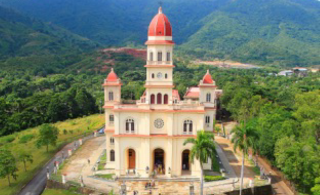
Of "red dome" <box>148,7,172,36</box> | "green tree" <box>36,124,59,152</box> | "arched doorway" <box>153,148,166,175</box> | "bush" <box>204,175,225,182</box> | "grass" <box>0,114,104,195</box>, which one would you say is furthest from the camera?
"green tree" <box>36,124,59,152</box>

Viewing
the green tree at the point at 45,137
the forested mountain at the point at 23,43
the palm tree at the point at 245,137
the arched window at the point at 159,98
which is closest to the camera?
the palm tree at the point at 245,137

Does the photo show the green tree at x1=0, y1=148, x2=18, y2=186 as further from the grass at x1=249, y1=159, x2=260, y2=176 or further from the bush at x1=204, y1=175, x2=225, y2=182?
the grass at x1=249, y1=159, x2=260, y2=176

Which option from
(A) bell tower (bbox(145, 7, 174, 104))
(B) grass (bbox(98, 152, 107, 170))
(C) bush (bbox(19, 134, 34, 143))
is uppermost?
(A) bell tower (bbox(145, 7, 174, 104))

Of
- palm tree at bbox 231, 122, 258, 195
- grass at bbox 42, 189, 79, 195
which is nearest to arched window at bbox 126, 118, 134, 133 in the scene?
grass at bbox 42, 189, 79, 195

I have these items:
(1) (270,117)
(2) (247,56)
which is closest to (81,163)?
(1) (270,117)

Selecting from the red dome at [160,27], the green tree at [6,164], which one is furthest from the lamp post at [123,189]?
the red dome at [160,27]

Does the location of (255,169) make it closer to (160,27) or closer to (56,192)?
(160,27)

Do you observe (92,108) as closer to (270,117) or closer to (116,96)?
(116,96)

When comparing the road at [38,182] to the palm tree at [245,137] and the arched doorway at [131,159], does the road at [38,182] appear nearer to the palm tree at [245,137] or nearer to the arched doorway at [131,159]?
the arched doorway at [131,159]
